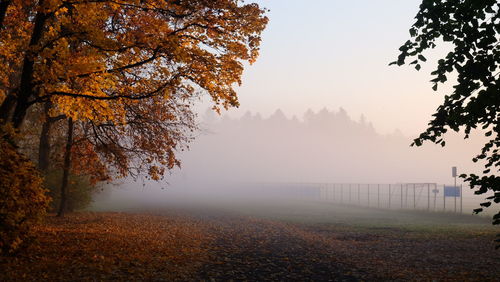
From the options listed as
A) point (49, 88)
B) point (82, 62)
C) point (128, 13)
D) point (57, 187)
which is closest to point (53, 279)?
point (49, 88)

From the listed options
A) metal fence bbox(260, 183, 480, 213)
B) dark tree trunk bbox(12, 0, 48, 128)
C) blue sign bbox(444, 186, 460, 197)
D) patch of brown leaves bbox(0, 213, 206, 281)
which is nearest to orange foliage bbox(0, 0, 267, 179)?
dark tree trunk bbox(12, 0, 48, 128)

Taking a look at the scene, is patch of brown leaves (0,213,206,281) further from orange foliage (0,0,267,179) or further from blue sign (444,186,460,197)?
blue sign (444,186,460,197)

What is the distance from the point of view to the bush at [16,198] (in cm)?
840

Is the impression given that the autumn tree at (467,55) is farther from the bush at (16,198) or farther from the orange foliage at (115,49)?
the bush at (16,198)

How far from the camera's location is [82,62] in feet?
34.5

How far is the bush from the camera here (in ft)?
27.6

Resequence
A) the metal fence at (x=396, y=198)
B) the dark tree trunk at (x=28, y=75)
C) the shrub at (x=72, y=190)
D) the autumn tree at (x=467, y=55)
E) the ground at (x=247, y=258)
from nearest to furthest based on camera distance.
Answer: the autumn tree at (x=467, y=55) → the ground at (x=247, y=258) → the dark tree trunk at (x=28, y=75) → the shrub at (x=72, y=190) → the metal fence at (x=396, y=198)

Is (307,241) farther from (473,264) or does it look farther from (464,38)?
(464,38)

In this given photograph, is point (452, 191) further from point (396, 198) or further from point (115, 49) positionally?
point (396, 198)

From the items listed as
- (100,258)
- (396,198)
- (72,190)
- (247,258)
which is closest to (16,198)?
(100,258)

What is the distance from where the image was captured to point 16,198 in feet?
27.8

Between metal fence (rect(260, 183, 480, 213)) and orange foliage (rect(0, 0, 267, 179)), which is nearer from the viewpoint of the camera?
orange foliage (rect(0, 0, 267, 179))

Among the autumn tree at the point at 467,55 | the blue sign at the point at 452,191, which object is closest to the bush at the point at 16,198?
the autumn tree at the point at 467,55

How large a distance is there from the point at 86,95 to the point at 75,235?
5.33 metres
